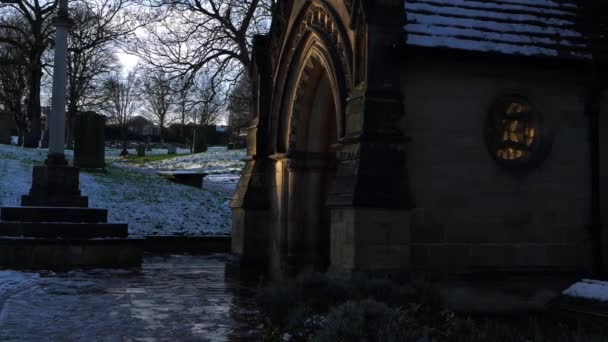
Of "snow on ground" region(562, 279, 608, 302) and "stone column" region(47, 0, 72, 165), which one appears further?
"stone column" region(47, 0, 72, 165)

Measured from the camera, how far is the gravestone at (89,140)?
75.0 feet

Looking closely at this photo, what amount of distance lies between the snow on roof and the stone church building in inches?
0.9

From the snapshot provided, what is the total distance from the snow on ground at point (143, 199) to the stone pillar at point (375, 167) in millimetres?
10507

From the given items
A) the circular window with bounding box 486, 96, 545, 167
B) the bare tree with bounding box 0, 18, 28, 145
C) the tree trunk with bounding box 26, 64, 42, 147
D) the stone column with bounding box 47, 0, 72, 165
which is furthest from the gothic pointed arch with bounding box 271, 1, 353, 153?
the bare tree with bounding box 0, 18, 28, 145

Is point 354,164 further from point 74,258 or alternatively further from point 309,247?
point 74,258

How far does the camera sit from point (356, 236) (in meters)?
8.88

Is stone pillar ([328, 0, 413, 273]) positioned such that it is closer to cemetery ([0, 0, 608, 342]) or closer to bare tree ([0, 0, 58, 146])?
cemetery ([0, 0, 608, 342])

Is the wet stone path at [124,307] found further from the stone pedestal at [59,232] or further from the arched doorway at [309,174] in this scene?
the arched doorway at [309,174]

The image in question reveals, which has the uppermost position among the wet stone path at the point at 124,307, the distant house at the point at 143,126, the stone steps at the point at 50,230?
the distant house at the point at 143,126

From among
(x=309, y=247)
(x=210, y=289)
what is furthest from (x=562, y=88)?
(x=210, y=289)

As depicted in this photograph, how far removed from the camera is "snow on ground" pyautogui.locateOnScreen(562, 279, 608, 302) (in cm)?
804

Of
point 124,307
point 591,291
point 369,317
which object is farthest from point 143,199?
point 369,317

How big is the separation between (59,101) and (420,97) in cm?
964

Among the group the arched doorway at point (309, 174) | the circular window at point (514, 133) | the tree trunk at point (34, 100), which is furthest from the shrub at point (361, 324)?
the tree trunk at point (34, 100)
